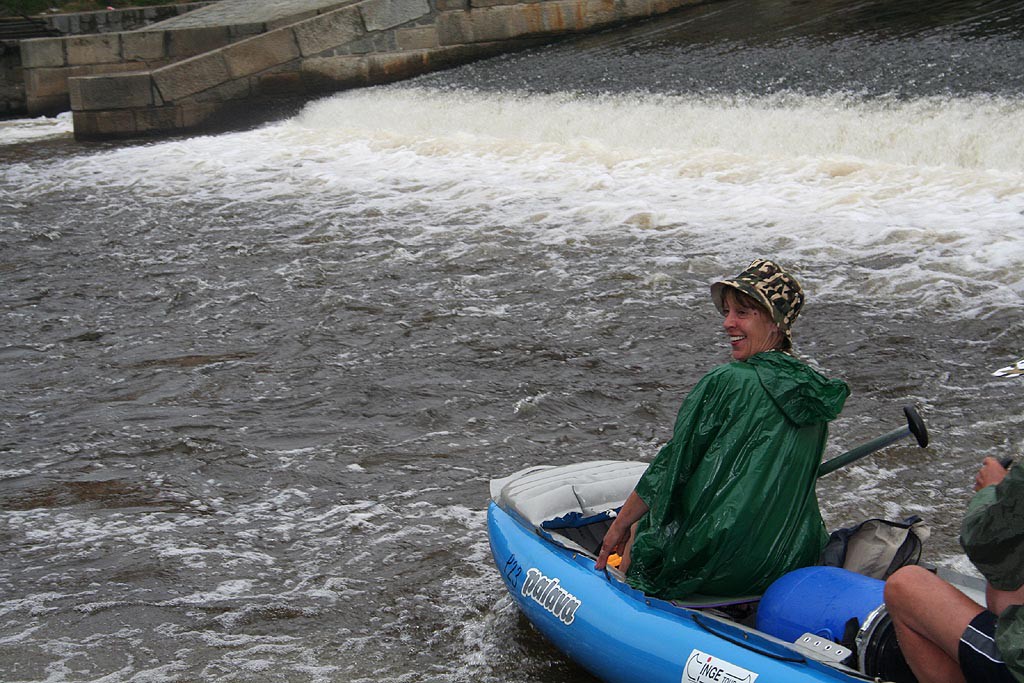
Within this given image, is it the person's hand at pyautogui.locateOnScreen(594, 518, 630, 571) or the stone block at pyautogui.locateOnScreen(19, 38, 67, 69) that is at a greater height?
the stone block at pyautogui.locateOnScreen(19, 38, 67, 69)

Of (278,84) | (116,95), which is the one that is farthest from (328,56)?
→ (116,95)

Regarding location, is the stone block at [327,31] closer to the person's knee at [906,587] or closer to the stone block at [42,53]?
the stone block at [42,53]

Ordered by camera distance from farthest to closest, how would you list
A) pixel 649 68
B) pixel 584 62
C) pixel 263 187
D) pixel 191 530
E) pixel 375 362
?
pixel 584 62, pixel 649 68, pixel 263 187, pixel 375 362, pixel 191 530

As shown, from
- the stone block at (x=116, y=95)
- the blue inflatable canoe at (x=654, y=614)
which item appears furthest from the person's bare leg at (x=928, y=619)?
the stone block at (x=116, y=95)

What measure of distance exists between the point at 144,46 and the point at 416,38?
4.15 meters

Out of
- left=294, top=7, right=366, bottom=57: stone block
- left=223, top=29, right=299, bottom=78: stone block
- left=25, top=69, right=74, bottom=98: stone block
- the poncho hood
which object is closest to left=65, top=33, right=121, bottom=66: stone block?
left=25, top=69, right=74, bottom=98: stone block

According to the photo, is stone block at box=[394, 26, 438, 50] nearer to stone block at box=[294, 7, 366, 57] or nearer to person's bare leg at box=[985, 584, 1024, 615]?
stone block at box=[294, 7, 366, 57]

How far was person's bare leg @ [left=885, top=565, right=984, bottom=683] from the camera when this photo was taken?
103 inches

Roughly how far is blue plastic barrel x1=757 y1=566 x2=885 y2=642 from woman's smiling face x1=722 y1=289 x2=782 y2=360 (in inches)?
23.3

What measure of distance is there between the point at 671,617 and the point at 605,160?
8648 mm

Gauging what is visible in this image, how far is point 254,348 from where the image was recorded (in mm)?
7520

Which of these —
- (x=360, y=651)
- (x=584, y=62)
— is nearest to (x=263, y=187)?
(x=584, y=62)

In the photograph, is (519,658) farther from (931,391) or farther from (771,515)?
(931,391)

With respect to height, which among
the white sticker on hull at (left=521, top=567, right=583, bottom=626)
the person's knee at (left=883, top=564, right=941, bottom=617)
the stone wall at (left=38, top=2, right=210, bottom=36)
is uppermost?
the stone wall at (left=38, top=2, right=210, bottom=36)
